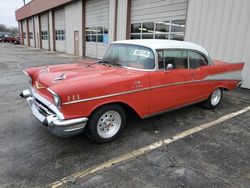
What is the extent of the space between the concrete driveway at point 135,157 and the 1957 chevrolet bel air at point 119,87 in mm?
383

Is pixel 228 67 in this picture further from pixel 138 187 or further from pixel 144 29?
pixel 144 29

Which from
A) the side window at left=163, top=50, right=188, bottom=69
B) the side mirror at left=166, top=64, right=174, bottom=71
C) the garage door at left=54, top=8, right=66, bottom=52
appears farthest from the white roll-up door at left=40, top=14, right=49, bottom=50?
the side mirror at left=166, top=64, right=174, bottom=71

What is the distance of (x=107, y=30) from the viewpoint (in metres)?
15.4

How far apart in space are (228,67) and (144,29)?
7477mm

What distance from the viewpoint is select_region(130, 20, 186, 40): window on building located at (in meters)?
9.80

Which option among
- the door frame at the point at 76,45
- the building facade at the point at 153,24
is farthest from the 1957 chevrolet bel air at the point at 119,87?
the door frame at the point at 76,45

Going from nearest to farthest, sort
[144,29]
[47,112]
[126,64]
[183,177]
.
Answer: [183,177] < [47,112] < [126,64] < [144,29]

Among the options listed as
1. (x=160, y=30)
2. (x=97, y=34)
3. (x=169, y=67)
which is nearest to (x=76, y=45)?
(x=97, y=34)

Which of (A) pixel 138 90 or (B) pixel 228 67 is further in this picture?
(B) pixel 228 67

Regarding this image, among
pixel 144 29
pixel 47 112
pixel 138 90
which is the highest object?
pixel 144 29

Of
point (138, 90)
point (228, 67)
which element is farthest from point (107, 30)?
point (138, 90)

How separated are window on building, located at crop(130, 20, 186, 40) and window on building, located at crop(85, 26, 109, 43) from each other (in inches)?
142

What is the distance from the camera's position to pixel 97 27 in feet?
54.9

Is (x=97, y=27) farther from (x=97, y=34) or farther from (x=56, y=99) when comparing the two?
(x=56, y=99)
